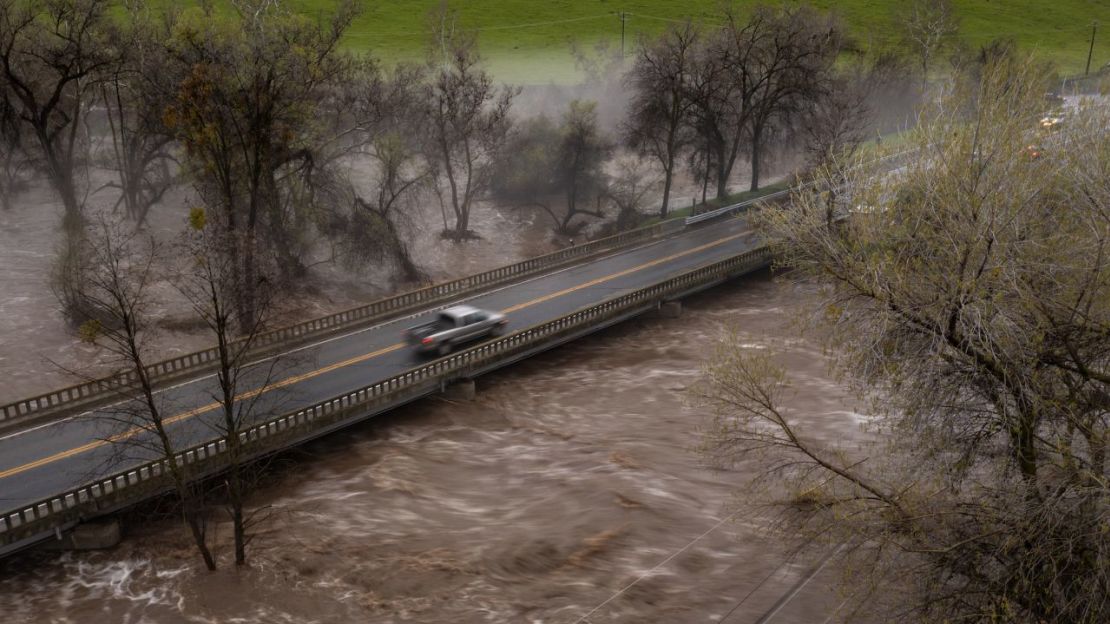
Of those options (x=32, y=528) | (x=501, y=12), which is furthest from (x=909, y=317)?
(x=501, y=12)

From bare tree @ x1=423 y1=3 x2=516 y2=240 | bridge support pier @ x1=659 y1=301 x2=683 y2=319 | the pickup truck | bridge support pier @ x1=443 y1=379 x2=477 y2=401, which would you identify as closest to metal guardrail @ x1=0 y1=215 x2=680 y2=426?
the pickup truck

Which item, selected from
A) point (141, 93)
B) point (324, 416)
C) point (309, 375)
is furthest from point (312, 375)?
point (141, 93)

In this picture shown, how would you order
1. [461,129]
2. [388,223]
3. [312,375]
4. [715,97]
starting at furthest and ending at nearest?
[715,97], [461,129], [388,223], [312,375]

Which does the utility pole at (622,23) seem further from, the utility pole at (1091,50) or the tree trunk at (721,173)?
the utility pole at (1091,50)

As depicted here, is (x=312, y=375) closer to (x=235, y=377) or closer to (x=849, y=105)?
(x=235, y=377)

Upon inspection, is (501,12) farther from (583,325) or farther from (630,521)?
(630,521)
